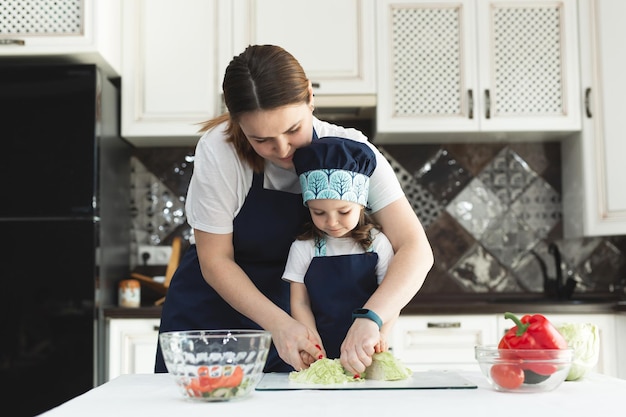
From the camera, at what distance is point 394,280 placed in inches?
63.3

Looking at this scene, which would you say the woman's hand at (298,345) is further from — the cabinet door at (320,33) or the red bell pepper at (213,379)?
the cabinet door at (320,33)

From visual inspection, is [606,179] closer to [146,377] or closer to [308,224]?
[308,224]

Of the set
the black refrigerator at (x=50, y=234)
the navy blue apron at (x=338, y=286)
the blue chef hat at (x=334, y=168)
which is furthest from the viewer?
the black refrigerator at (x=50, y=234)

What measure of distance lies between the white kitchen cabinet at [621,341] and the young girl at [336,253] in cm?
171

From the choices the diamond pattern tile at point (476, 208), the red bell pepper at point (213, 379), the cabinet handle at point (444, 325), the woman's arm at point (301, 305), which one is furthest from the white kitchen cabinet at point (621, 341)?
the red bell pepper at point (213, 379)

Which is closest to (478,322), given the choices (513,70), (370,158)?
(513,70)

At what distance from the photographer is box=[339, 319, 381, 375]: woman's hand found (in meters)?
1.43

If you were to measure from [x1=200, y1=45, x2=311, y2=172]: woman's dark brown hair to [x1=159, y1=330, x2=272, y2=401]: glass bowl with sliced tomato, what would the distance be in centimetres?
51

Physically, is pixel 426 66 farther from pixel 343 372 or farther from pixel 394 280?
pixel 343 372

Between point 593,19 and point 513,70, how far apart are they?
394 mm

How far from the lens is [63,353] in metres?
2.99

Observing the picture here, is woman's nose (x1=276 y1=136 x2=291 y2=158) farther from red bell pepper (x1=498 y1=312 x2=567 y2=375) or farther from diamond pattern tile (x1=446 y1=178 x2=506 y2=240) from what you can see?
diamond pattern tile (x1=446 y1=178 x2=506 y2=240)

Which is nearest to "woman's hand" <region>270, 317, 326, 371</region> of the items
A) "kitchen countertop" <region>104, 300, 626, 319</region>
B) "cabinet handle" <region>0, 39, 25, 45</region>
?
"kitchen countertop" <region>104, 300, 626, 319</region>

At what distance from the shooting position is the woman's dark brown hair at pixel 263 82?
5.04 feet
